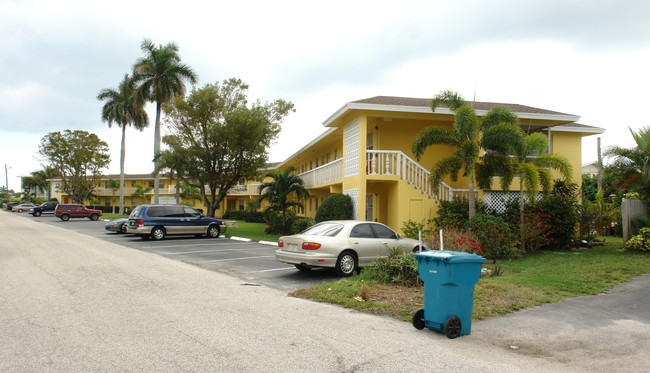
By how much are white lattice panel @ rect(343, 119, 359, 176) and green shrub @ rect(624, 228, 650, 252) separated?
9569 mm

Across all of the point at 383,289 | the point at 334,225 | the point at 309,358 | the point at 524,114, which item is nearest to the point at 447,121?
the point at 524,114

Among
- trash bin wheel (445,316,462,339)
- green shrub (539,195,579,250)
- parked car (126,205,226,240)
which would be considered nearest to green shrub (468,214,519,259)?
green shrub (539,195,579,250)

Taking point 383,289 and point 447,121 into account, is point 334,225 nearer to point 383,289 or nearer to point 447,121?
point 383,289

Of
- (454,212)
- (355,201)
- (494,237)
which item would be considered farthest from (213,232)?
(494,237)

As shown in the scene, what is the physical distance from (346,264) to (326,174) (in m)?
13.6

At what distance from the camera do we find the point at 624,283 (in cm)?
955

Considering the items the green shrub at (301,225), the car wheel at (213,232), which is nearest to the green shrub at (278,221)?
the green shrub at (301,225)

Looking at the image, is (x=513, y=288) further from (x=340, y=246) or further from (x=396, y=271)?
(x=340, y=246)

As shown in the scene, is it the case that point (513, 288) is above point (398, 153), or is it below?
below

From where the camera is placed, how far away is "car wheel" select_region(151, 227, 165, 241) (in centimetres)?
2262

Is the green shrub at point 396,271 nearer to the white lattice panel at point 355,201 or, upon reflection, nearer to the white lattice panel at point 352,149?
the white lattice panel at point 355,201

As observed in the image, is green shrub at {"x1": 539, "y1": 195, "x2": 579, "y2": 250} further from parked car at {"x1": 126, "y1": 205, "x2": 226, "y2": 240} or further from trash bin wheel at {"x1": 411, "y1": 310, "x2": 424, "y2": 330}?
parked car at {"x1": 126, "y1": 205, "x2": 226, "y2": 240}

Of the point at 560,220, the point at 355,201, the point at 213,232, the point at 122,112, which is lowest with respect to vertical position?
the point at 213,232

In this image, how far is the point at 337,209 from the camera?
19.0m
